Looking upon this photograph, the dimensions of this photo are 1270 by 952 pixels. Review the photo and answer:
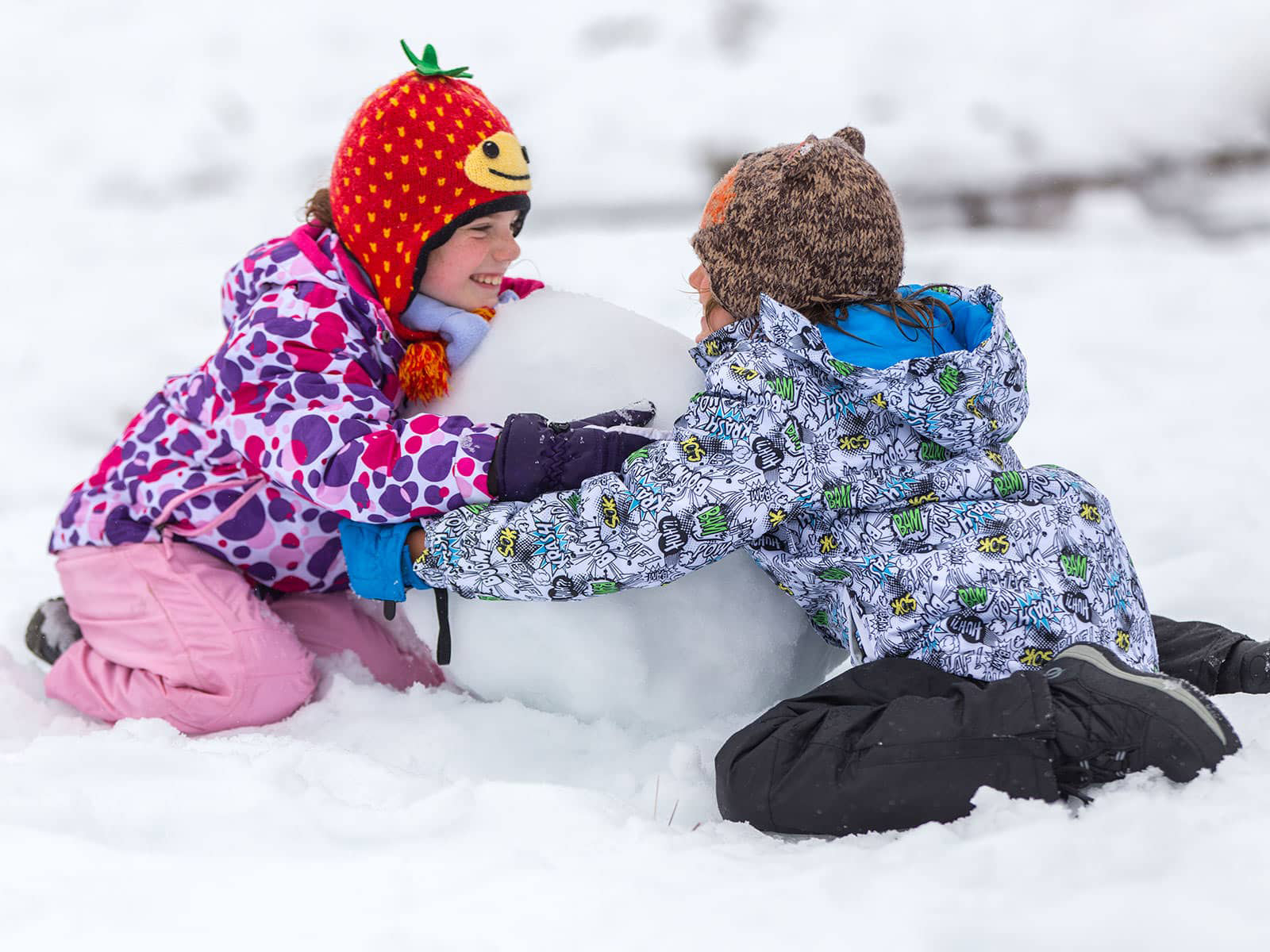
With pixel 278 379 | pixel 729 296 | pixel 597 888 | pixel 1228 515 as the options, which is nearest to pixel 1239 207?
pixel 1228 515

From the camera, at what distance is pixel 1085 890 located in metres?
1.04

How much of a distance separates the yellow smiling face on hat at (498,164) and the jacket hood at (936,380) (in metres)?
0.50

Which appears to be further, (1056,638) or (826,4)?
(826,4)

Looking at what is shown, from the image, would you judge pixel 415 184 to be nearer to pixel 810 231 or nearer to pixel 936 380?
pixel 810 231

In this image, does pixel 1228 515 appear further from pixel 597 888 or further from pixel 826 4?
pixel 826 4

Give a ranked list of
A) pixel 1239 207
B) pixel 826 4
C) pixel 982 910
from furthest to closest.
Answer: pixel 826 4, pixel 1239 207, pixel 982 910

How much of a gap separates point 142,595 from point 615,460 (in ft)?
2.84

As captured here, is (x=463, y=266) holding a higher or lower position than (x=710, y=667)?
higher

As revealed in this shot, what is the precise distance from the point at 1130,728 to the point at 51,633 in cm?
183

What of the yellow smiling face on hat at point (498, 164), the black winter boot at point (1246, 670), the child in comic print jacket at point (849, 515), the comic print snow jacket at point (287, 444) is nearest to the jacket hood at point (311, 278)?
the comic print snow jacket at point (287, 444)

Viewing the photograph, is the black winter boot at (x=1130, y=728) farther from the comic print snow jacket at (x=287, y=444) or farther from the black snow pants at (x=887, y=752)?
the comic print snow jacket at (x=287, y=444)

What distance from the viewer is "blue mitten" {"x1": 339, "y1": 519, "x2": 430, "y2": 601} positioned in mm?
1677

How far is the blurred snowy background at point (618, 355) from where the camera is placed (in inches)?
42.5

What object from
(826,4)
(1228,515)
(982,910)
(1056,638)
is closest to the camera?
(982,910)
